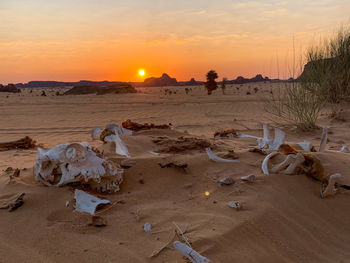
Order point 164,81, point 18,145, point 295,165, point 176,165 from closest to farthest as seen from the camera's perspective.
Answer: point 295,165, point 176,165, point 18,145, point 164,81

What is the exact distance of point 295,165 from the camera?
118 inches

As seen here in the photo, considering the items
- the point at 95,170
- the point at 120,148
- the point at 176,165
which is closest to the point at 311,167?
the point at 176,165

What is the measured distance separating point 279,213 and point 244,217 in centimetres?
33

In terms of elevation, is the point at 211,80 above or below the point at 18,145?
above

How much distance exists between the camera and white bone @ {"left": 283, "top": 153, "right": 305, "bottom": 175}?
299cm

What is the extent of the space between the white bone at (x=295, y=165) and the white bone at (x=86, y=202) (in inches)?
72.4

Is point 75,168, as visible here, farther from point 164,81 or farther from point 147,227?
point 164,81

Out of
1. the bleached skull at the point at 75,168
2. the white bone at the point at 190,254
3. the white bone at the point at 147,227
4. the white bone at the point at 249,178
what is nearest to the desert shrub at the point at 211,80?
the white bone at the point at 249,178

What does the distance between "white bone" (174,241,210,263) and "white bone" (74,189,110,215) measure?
0.92 meters

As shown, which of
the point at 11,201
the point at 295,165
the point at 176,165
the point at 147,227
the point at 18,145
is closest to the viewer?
the point at 147,227

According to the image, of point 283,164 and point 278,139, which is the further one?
point 278,139

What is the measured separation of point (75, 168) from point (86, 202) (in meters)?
0.41

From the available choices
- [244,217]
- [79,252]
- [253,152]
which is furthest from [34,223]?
[253,152]

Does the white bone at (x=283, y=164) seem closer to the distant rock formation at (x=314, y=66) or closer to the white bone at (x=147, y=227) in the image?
the white bone at (x=147, y=227)
